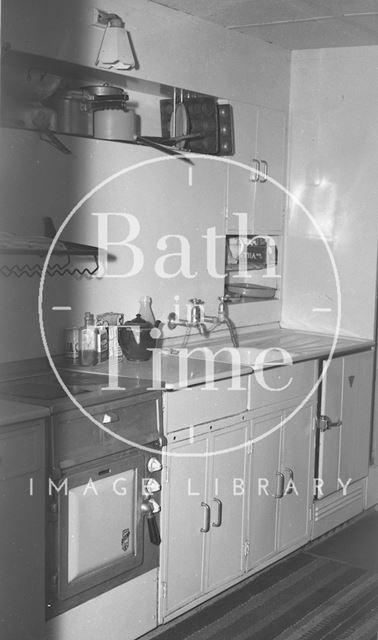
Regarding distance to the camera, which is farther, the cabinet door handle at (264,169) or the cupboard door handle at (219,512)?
the cabinet door handle at (264,169)

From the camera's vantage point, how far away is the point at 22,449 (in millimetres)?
2279

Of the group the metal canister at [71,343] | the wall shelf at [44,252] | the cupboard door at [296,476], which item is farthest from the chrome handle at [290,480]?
the wall shelf at [44,252]

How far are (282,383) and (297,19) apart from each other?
5.20 ft

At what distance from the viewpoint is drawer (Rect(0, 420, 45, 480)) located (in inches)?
88.4

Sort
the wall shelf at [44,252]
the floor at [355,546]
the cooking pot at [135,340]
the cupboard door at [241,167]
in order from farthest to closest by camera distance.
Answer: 1. the cupboard door at [241,167]
2. the floor at [355,546]
3. the cooking pot at [135,340]
4. the wall shelf at [44,252]

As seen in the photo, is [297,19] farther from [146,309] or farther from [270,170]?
[146,309]

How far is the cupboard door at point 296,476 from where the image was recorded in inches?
143

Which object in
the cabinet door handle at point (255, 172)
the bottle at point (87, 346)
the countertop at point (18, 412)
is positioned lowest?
the countertop at point (18, 412)

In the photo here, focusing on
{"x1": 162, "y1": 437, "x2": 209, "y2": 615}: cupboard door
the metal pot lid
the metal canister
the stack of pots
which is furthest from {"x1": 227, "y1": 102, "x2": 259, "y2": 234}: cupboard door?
{"x1": 162, "y1": 437, "x2": 209, "y2": 615}: cupboard door

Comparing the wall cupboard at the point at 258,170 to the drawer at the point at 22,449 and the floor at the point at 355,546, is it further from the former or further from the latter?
the drawer at the point at 22,449

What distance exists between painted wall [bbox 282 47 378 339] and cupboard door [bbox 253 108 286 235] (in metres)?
0.09

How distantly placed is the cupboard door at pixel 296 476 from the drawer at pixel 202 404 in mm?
397

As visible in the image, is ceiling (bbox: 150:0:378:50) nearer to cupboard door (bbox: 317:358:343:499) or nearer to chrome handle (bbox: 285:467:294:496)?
cupboard door (bbox: 317:358:343:499)

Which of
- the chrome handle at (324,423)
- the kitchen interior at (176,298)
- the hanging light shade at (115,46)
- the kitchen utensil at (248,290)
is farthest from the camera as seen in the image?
the kitchen utensil at (248,290)
